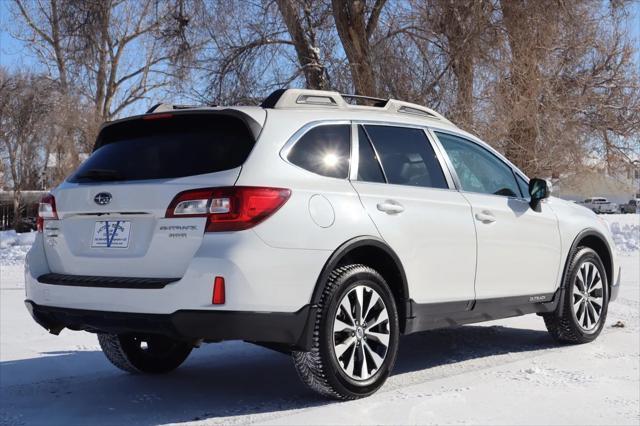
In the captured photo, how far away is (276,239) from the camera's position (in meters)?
4.44

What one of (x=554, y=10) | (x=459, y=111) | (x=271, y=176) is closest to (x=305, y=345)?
(x=271, y=176)

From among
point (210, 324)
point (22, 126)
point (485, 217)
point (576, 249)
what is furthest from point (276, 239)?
point (22, 126)

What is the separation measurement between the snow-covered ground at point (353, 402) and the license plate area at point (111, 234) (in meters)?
0.97

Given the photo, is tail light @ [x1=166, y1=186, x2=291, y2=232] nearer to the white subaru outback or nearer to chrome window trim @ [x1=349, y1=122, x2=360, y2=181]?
the white subaru outback

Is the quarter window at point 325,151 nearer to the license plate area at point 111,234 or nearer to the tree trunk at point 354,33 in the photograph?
the license plate area at point 111,234

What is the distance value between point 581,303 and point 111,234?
413cm

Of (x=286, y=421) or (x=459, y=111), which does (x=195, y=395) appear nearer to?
(x=286, y=421)

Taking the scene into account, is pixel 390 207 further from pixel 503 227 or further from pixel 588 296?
pixel 588 296

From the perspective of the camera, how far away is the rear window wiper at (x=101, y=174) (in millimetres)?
4871

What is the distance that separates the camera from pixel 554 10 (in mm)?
16328

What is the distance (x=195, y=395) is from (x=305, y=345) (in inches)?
41.4

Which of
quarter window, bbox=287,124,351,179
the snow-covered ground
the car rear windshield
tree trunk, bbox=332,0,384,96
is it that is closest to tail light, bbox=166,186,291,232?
the car rear windshield

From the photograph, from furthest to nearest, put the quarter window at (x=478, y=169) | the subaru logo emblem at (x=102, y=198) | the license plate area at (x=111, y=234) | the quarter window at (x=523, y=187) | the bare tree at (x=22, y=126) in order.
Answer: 1. the bare tree at (x=22, y=126)
2. the quarter window at (x=523, y=187)
3. the quarter window at (x=478, y=169)
4. the subaru logo emblem at (x=102, y=198)
5. the license plate area at (x=111, y=234)

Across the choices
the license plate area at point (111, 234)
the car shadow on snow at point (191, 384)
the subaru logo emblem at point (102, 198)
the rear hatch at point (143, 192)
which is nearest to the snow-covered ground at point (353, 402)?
the car shadow on snow at point (191, 384)
